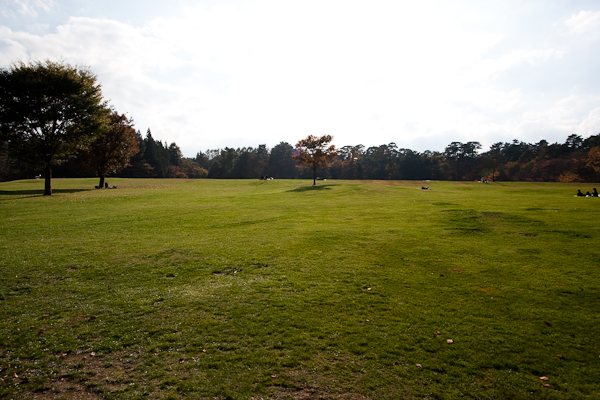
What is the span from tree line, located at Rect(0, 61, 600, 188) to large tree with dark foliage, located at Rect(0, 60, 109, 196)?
0.09 m

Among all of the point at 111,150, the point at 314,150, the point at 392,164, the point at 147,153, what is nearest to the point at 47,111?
the point at 111,150

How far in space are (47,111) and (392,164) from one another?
4429 inches

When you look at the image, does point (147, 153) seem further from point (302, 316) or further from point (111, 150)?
point (302, 316)

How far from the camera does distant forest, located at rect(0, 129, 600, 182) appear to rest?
8388cm

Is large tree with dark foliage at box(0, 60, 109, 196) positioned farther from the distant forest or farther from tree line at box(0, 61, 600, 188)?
the distant forest

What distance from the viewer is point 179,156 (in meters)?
127

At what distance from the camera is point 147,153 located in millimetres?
106750

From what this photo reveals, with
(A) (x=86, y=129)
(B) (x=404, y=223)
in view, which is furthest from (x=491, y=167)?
(A) (x=86, y=129)

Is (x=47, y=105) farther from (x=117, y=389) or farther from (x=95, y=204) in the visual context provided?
(x=117, y=389)

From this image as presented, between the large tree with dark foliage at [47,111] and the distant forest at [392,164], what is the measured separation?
144 feet

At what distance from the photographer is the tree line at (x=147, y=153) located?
33.2 meters

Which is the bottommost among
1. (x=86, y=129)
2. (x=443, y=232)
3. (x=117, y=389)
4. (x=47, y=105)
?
(x=117, y=389)

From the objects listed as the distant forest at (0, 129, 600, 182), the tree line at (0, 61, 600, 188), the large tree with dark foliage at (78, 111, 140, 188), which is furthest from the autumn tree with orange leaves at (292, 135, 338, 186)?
the large tree with dark foliage at (78, 111, 140, 188)

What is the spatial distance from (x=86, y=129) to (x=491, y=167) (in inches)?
4411
